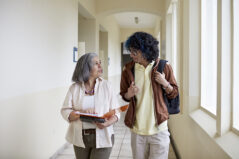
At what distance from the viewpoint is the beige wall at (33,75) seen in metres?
2.11

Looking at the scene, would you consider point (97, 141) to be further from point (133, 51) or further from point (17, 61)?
point (17, 61)

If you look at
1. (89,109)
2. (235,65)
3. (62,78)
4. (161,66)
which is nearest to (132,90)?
(161,66)

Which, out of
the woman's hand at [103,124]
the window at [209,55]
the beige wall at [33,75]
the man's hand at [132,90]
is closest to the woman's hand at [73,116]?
the woman's hand at [103,124]

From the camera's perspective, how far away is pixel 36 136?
2.74 m

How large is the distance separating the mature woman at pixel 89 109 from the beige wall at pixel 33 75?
2.58 ft

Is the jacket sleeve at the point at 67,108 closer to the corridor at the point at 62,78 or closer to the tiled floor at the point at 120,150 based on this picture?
the corridor at the point at 62,78

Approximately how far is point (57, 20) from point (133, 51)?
2.24 metres

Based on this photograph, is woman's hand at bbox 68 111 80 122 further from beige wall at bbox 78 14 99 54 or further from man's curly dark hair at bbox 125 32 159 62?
beige wall at bbox 78 14 99 54

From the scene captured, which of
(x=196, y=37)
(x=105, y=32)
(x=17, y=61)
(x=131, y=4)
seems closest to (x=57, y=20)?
(x=17, y=61)

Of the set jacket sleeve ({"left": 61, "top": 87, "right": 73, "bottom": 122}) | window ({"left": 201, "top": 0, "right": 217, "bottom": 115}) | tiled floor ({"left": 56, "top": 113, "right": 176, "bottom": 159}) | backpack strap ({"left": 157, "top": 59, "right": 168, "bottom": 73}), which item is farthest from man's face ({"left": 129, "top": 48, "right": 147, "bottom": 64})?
tiled floor ({"left": 56, "top": 113, "right": 176, "bottom": 159})

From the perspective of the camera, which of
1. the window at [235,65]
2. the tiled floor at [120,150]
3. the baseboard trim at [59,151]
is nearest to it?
the window at [235,65]

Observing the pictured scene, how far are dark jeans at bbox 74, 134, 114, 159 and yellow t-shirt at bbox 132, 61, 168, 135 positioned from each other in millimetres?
331

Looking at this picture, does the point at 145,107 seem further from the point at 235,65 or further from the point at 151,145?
the point at 235,65

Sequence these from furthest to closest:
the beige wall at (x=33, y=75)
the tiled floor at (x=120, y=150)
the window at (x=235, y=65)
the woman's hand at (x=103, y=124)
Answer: the tiled floor at (x=120, y=150), the beige wall at (x=33, y=75), the woman's hand at (x=103, y=124), the window at (x=235, y=65)
